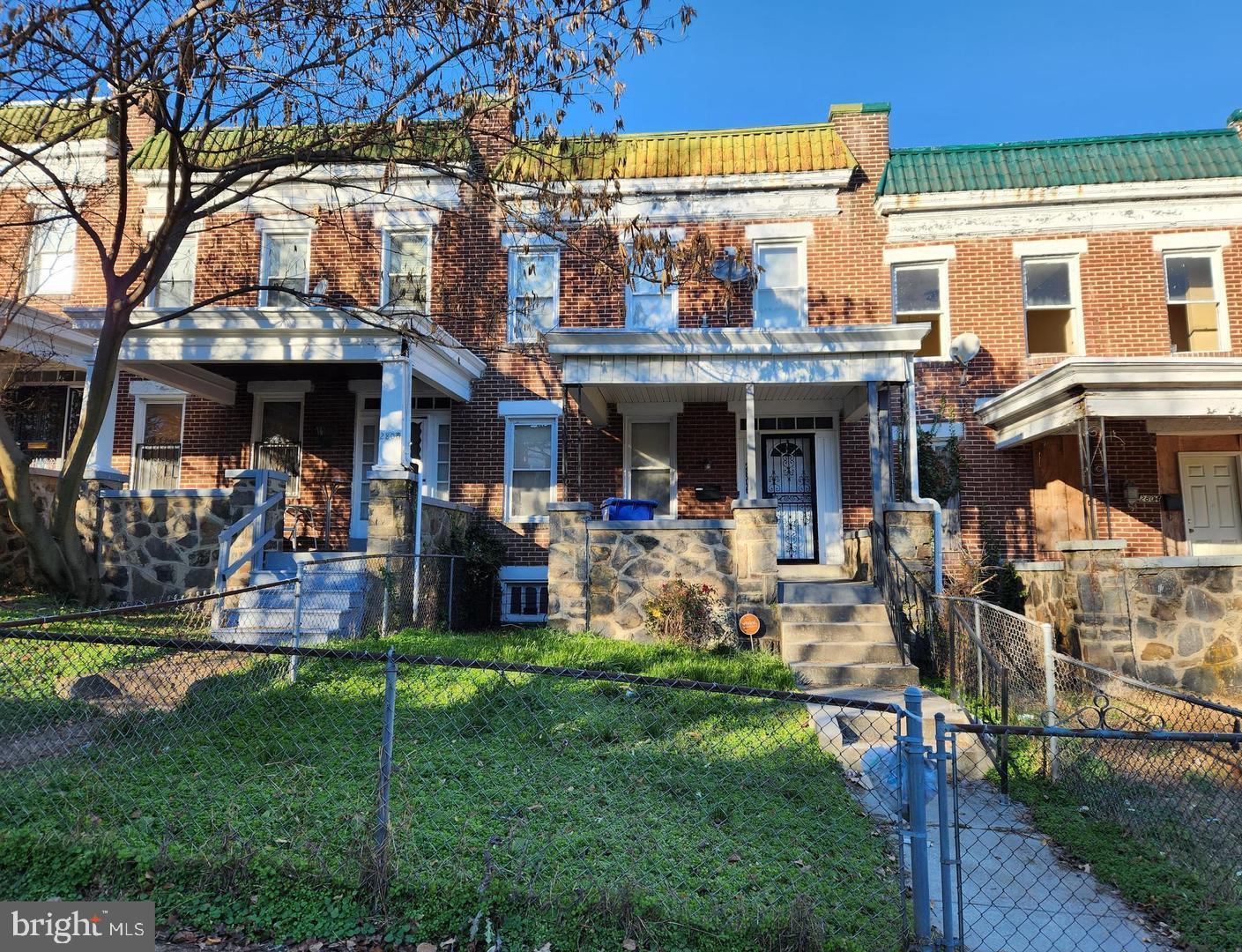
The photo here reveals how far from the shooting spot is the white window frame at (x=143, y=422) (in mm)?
13547

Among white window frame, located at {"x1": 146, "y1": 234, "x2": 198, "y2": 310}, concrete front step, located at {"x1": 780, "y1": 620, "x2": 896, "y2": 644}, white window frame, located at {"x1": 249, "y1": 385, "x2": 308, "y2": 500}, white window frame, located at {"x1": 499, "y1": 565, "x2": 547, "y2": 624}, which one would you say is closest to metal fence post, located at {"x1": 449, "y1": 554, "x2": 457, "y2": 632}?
white window frame, located at {"x1": 499, "y1": 565, "x2": 547, "y2": 624}

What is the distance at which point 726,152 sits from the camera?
13.6 metres

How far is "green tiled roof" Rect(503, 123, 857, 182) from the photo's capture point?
1330 centimetres

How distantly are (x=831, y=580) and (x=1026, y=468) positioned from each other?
4.21 m

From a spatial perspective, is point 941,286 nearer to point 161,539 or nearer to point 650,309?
point 650,309

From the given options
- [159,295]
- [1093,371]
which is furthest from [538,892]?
[159,295]

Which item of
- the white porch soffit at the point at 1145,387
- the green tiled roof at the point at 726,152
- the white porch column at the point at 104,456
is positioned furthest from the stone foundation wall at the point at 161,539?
the white porch soffit at the point at 1145,387

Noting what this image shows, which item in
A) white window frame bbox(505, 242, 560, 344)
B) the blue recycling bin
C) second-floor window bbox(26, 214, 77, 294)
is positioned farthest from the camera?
second-floor window bbox(26, 214, 77, 294)

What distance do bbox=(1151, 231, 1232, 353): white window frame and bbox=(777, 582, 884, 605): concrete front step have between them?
290 inches

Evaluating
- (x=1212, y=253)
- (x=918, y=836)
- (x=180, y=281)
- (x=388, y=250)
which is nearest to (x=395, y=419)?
(x=388, y=250)

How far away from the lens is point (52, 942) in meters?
3.35

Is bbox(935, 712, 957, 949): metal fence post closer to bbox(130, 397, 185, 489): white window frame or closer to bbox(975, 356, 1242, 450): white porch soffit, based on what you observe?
bbox(975, 356, 1242, 450): white porch soffit

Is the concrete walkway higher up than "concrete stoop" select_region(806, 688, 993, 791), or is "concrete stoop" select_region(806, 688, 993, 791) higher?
"concrete stoop" select_region(806, 688, 993, 791)

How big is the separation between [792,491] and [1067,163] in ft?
23.5
